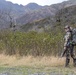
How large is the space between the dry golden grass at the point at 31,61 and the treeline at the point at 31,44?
45.1 inches

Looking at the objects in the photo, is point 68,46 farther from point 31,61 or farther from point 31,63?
point 31,61

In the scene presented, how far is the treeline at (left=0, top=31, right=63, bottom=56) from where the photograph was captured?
2256 cm

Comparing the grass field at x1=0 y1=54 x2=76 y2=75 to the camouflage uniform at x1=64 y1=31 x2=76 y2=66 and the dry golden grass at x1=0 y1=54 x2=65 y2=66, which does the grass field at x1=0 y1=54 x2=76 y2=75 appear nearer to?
the dry golden grass at x1=0 y1=54 x2=65 y2=66

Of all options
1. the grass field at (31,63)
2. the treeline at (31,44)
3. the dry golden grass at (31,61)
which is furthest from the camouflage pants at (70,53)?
the treeline at (31,44)

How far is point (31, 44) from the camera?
23.6 metres

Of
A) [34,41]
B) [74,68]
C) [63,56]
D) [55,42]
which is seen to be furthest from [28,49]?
[74,68]

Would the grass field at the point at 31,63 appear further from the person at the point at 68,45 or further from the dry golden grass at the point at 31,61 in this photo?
the person at the point at 68,45

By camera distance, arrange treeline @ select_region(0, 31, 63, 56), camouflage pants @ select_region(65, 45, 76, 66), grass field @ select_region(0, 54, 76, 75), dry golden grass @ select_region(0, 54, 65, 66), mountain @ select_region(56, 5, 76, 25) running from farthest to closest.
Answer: mountain @ select_region(56, 5, 76, 25)
treeline @ select_region(0, 31, 63, 56)
dry golden grass @ select_region(0, 54, 65, 66)
camouflage pants @ select_region(65, 45, 76, 66)
grass field @ select_region(0, 54, 76, 75)

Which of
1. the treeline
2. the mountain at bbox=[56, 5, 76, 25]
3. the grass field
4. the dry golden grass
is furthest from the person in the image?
the mountain at bbox=[56, 5, 76, 25]

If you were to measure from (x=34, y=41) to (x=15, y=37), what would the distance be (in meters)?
2.04

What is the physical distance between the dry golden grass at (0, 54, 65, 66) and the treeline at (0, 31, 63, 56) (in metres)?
1.15

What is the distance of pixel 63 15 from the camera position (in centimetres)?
8838

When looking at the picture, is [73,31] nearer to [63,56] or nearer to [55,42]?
[63,56]

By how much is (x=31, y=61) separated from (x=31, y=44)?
9.08 ft
